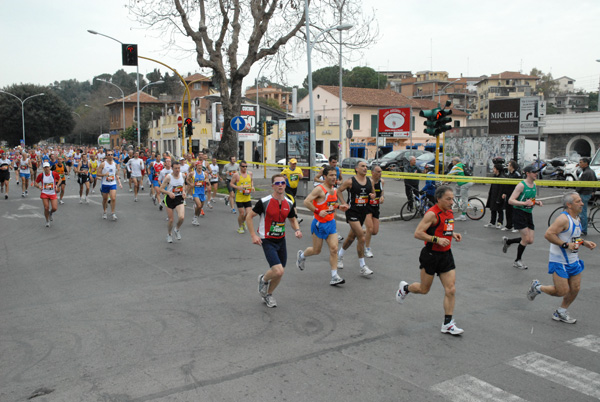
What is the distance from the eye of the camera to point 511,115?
2617 centimetres

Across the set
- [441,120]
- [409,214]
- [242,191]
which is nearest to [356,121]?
[441,120]

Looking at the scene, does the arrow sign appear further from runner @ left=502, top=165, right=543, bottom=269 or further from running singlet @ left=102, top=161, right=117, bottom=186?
runner @ left=502, top=165, right=543, bottom=269

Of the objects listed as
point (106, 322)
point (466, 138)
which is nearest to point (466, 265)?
point (106, 322)

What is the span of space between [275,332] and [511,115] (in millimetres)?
23610

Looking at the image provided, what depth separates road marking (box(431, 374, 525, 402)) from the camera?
435 centimetres

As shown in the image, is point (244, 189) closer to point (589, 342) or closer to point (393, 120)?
point (589, 342)

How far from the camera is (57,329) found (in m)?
6.08

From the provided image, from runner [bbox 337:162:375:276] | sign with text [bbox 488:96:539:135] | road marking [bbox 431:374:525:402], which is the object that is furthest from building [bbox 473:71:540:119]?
road marking [bbox 431:374:525:402]

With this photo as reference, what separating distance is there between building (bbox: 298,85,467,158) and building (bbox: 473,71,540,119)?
121ft

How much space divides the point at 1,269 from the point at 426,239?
7.49m

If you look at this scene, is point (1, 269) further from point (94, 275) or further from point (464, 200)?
point (464, 200)

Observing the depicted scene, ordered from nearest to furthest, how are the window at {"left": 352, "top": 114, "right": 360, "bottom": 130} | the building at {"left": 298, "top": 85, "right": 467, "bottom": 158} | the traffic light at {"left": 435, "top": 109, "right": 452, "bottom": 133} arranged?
the traffic light at {"left": 435, "top": 109, "right": 452, "bottom": 133}, the building at {"left": 298, "top": 85, "right": 467, "bottom": 158}, the window at {"left": 352, "top": 114, "right": 360, "bottom": 130}

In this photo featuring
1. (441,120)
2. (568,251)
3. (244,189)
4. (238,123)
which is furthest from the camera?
(238,123)

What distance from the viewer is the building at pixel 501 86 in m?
93.3
